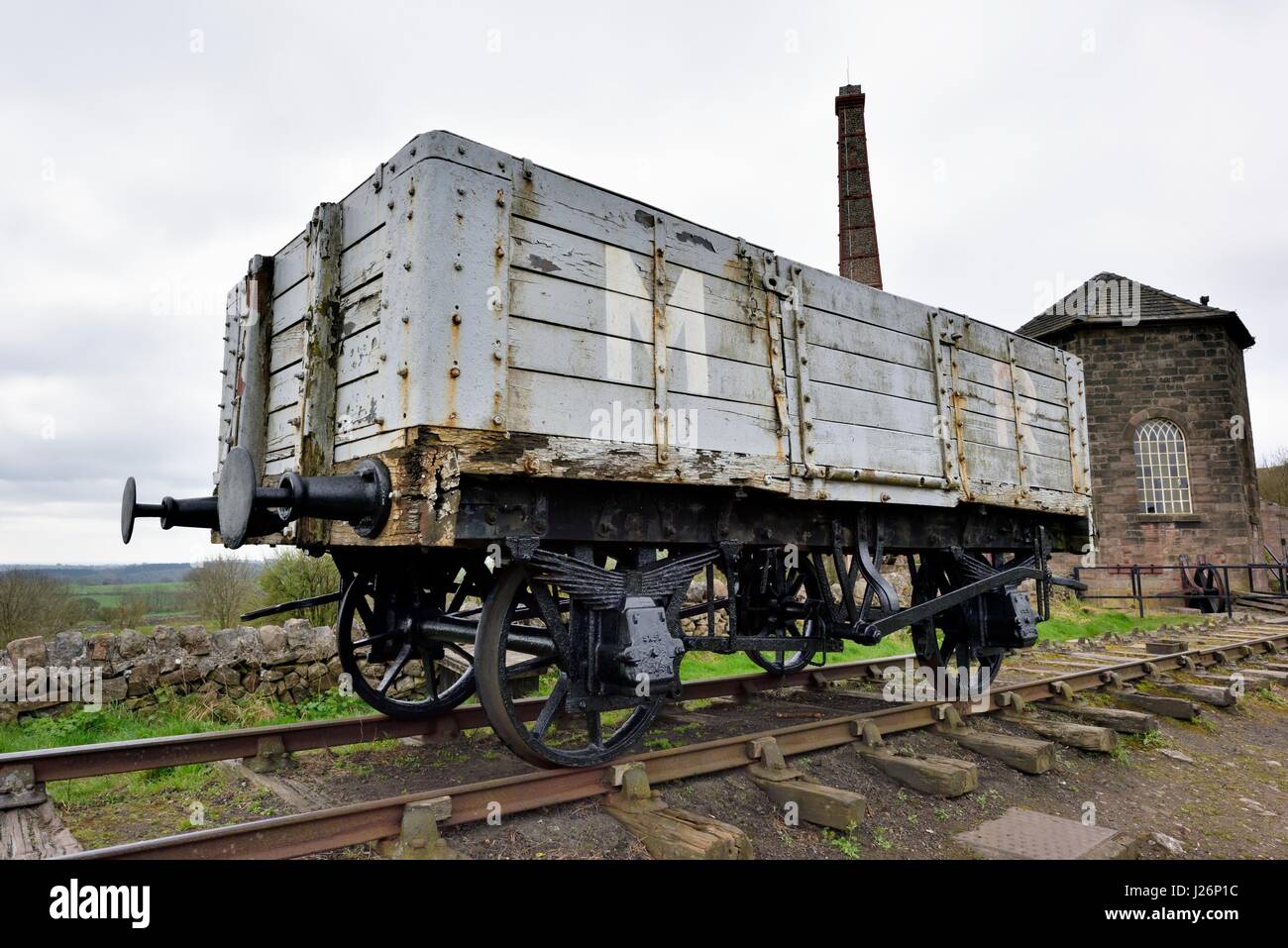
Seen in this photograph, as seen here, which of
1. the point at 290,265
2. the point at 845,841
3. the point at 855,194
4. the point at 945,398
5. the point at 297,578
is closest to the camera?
the point at 845,841

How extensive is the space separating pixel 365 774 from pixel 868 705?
3988 mm

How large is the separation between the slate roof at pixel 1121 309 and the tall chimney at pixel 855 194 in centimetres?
503

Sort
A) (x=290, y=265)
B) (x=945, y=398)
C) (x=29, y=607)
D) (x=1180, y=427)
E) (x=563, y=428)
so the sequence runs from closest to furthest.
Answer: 1. (x=563, y=428)
2. (x=290, y=265)
3. (x=945, y=398)
4. (x=29, y=607)
5. (x=1180, y=427)

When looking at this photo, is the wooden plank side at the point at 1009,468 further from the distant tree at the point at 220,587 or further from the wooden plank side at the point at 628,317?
the distant tree at the point at 220,587

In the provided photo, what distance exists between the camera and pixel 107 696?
5.62m

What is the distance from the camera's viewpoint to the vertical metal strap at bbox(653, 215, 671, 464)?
3812 mm

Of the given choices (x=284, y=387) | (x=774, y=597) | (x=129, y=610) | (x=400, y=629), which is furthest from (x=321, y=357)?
(x=129, y=610)

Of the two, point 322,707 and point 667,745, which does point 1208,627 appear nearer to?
point 667,745

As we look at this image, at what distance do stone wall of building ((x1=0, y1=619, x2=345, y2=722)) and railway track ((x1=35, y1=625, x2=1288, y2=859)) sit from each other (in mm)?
1849

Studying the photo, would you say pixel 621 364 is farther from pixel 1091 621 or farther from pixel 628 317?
pixel 1091 621

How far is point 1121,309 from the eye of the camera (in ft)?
71.6

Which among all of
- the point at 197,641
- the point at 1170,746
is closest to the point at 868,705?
the point at 1170,746

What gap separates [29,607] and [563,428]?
1014 centimetres

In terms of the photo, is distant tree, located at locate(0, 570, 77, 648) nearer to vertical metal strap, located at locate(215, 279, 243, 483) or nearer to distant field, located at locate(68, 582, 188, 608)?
distant field, located at locate(68, 582, 188, 608)
